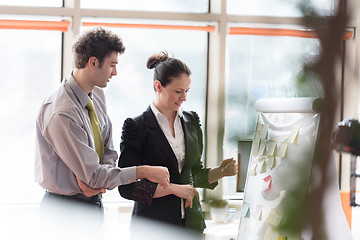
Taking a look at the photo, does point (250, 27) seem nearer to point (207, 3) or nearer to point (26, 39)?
point (207, 3)

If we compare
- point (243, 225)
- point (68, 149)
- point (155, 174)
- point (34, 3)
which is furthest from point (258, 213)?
point (34, 3)

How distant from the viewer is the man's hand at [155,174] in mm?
1532

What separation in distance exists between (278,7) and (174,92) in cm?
148

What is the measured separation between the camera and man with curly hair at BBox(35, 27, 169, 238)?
1662mm

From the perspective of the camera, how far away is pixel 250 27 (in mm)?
259

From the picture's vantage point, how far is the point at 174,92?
1.71 meters

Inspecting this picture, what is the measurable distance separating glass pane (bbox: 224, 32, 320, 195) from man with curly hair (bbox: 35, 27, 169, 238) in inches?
48.3

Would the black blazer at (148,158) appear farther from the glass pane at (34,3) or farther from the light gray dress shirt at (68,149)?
the glass pane at (34,3)

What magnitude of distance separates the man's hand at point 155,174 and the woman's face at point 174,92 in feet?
0.88

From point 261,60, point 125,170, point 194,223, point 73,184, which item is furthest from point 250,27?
point 73,184

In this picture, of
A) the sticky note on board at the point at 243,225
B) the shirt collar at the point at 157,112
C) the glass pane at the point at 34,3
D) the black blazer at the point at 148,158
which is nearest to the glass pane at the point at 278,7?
the sticky note on board at the point at 243,225

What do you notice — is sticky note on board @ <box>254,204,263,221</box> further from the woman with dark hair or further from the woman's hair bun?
the woman's hair bun

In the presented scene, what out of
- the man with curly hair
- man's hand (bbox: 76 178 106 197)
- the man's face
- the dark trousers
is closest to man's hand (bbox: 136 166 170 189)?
the man with curly hair

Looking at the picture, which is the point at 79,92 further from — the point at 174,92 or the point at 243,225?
the point at 243,225
